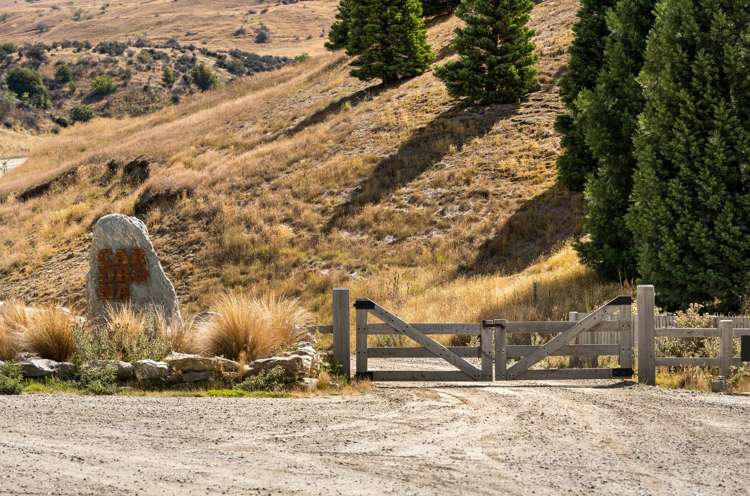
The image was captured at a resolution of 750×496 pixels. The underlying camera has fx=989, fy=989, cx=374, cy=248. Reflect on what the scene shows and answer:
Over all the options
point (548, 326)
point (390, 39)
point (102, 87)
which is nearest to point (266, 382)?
point (548, 326)

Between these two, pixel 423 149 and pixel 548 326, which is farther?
pixel 423 149

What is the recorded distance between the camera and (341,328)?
49.2 feet

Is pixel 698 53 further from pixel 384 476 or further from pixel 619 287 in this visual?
pixel 384 476

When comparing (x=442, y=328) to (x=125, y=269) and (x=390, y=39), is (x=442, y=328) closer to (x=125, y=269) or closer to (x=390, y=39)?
(x=125, y=269)

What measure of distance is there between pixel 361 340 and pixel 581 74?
18796mm

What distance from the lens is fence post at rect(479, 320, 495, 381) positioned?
48.1ft

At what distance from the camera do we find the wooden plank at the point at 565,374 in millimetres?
14883

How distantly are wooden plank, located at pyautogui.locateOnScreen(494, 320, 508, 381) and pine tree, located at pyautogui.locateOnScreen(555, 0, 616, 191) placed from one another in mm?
16554

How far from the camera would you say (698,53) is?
19.5m

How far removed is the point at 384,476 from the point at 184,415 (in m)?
3.68

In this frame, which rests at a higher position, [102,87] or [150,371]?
[102,87]

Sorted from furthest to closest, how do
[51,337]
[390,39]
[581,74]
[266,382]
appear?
1. [390,39]
2. [581,74]
3. [51,337]
4. [266,382]

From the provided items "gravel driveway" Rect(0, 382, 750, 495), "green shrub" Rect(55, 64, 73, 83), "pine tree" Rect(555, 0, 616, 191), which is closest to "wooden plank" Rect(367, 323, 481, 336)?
"gravel driveway" Rect(0, 382, 750, 495)

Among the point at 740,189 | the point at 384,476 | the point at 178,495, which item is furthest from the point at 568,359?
the point at 178,495
